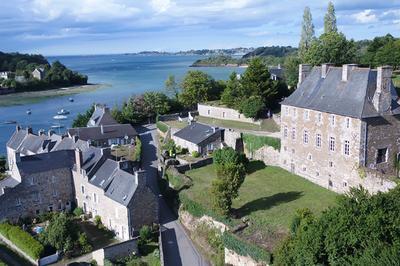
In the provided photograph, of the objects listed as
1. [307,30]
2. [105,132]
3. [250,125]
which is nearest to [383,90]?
[250,125]

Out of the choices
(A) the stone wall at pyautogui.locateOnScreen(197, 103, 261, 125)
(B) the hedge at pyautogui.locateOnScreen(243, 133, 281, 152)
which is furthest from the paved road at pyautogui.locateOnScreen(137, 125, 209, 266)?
(A) the stone wall at pyautogui.locateOnScreen(197, 103, 261, 125)

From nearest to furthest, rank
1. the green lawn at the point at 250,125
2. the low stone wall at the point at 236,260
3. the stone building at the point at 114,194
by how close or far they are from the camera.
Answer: the low stone wall at the point at 236,260
the stone building at the point at 114,194
the green lawn at the point at 250,125

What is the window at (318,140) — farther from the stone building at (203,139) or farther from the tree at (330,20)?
the tree at (330,20)

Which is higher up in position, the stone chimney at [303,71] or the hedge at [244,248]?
the stone chimney at [303,71]

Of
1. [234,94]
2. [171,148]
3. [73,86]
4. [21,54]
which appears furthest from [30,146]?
[21,54]

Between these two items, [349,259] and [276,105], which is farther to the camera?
[276,105]

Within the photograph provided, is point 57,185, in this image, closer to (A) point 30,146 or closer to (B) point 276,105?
(A) point 30,146

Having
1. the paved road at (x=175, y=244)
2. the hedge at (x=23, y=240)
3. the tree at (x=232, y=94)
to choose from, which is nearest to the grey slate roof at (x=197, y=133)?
the tree at (x=232, y=94)
